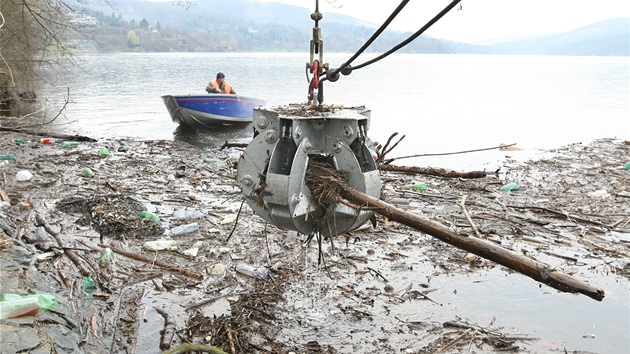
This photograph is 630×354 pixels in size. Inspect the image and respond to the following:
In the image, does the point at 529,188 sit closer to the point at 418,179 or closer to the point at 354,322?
the point at 418,179

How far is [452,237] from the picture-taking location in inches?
128

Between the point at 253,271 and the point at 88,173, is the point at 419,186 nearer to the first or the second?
the point at 253,271

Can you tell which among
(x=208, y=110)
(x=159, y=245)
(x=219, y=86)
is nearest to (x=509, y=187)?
(x=159, y=245)

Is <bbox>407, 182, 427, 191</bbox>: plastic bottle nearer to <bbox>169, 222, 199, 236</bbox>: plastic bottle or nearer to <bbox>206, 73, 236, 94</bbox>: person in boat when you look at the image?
<bbox>169, 222, 199, 236</bbox>: plastic bottle

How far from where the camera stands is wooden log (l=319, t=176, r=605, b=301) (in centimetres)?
277

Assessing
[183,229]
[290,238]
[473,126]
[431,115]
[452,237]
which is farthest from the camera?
[431,115]

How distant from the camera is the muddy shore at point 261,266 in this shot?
17.9 ft

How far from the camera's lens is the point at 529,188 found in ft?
36.8

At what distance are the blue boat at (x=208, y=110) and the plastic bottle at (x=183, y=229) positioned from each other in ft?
37.4

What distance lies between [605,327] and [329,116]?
4.10m

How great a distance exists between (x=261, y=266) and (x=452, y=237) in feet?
13.5

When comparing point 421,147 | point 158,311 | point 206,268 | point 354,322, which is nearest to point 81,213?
point 206,268

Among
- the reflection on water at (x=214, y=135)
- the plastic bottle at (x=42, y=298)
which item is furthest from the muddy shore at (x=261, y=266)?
the reflection on water at (x=214, y=135)

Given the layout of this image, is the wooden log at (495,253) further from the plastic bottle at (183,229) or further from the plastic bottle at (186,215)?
the plastic bottle at (186,215)
